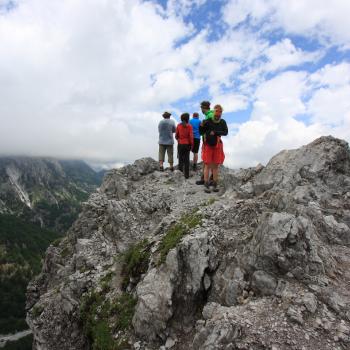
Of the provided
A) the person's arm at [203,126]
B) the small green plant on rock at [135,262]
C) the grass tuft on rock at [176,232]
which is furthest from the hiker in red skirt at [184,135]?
the small green plant on rock at [135,262]

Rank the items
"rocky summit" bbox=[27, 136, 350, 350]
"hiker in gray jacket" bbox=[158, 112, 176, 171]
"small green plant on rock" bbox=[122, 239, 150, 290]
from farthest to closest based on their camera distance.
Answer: "hiker in gray jacket" bbox=[158, 112, 176, 171] → "small green plant on rock" bbox=[122, 239, 150, 290] → "rocky summit" bbox=[27, 136, 350, 350]

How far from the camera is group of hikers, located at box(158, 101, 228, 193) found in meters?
22.1

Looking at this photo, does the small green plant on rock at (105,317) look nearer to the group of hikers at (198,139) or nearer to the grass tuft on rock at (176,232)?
the grass tuft on rock at (176,232)

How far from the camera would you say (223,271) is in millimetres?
14875

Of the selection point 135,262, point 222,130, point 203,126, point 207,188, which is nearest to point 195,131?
point 203,126

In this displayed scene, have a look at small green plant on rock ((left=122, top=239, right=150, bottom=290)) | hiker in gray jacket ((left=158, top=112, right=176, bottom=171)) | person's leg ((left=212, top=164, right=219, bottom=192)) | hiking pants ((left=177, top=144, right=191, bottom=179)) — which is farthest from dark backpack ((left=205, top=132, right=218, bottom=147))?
small green plant on rock ((left=122, top=239, right=150, bottom=290))

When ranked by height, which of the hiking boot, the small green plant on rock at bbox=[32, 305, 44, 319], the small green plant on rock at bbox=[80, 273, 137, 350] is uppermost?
the hiking boot

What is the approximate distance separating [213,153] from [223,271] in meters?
9.97

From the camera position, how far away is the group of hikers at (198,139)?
22.1m

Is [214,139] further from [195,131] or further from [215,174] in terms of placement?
[195,131]

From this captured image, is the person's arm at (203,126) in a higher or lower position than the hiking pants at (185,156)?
higher

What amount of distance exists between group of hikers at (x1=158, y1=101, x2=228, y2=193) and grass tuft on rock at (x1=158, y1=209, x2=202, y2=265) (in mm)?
5322

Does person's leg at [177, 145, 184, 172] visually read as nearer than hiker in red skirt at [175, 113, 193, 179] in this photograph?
No

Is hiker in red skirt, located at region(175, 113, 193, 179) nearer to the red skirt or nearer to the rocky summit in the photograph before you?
the red skirt
